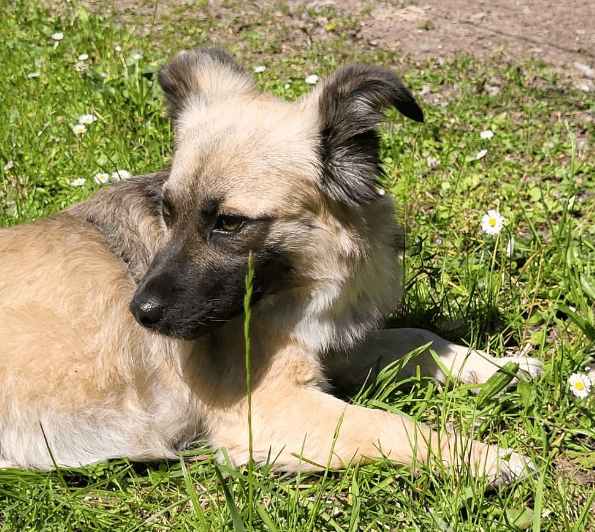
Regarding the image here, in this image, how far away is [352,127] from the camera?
9.05 feet

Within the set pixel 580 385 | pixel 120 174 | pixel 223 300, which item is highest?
pixel 223 300

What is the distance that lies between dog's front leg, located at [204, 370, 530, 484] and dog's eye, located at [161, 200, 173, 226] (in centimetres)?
74

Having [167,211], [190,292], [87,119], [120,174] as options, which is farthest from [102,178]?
[190,292]

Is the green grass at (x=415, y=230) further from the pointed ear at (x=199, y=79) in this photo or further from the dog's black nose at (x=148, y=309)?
the pointed ear at (x=199, y=79)

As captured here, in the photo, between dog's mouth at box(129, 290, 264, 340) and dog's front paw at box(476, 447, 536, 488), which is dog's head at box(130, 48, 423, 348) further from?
dog's front paw at box(476, 447, 536, 488)

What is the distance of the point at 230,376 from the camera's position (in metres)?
2.92

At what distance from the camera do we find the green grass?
8.27 ft

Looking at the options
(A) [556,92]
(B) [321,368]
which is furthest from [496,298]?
(A) [556,92]

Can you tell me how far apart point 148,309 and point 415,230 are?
6.50 ft

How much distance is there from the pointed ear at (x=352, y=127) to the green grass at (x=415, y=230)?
2.83 feet

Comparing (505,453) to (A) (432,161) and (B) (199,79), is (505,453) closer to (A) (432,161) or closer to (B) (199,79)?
(B) (199,79)

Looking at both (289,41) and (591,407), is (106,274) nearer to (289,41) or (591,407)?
(591,407)

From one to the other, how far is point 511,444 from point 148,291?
1.51m

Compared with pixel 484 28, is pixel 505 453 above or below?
below
